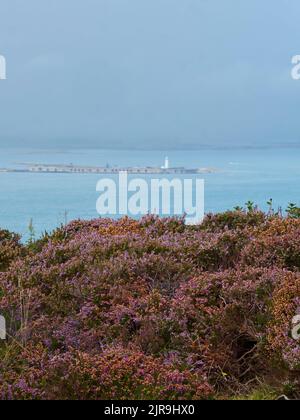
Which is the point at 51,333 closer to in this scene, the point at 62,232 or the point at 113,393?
the point at 113,393

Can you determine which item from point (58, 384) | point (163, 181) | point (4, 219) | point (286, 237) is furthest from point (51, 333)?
point (4, 219)

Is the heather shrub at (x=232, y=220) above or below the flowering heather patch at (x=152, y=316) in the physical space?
above

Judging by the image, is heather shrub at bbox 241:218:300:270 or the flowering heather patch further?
heather shrub at bbox 241:218:300:270

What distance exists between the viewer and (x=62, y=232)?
1146 cm

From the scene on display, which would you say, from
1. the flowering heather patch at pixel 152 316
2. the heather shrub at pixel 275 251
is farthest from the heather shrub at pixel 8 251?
the heather shrub at pixel 275 251

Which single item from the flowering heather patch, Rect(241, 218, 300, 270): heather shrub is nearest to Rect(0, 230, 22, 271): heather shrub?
the flowering heather patch

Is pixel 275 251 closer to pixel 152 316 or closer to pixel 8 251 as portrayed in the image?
pixel 152 316

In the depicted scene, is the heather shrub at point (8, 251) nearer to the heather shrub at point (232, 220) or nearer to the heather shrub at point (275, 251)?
the heather shrub at point (232, 220)

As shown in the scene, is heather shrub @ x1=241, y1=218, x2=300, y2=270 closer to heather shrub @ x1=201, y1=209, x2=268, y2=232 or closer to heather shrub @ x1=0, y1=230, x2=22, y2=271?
heather shrub @ x1=201, y1=209, x2=268, y2=232

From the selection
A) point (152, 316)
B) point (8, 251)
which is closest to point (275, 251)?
point (152, 316)

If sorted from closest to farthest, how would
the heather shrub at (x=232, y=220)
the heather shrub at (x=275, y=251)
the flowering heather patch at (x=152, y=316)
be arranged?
the flowering heather patch at (x=152, y=316) → the heather shrub at (x=275, y=251) → the heather shrub at (x=232, y=220)

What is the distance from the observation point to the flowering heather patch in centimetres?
632

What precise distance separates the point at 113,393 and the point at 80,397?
0.83ft

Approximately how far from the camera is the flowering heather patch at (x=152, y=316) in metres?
6.32
